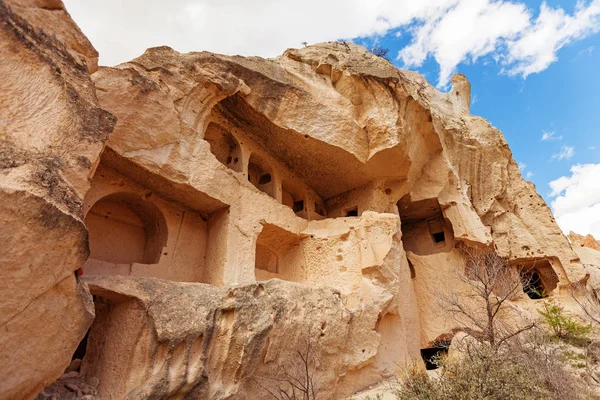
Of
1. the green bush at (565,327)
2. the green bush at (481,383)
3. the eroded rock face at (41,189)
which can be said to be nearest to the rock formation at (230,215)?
the eroded rock face at (41,189)

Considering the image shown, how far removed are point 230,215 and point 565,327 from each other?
8.37 meters

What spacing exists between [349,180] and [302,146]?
74.3 inches

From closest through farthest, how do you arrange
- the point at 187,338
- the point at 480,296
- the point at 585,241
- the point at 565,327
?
the point at 187,338 → the point at 565,327 → the point at 480,296 → the point at 585,241

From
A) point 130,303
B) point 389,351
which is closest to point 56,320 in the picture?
point 130,303

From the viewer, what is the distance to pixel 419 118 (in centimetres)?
962

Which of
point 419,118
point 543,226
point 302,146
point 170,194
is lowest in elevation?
point 170,194

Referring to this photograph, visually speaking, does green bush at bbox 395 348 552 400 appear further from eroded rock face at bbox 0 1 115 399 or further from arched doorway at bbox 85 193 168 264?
arched doorway at bbox 85 193 168 264

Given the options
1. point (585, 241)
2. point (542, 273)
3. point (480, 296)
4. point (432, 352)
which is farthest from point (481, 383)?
point (585, 241)

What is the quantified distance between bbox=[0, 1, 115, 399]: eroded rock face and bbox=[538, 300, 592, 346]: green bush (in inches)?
395

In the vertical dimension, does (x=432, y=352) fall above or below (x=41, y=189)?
below

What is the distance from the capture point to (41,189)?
2992 mm

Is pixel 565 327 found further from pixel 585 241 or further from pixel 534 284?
pixel 585 241

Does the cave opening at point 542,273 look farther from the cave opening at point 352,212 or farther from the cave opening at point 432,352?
the cave opening at point 352,212

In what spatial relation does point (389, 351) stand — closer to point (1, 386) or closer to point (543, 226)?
point (1, 386)
